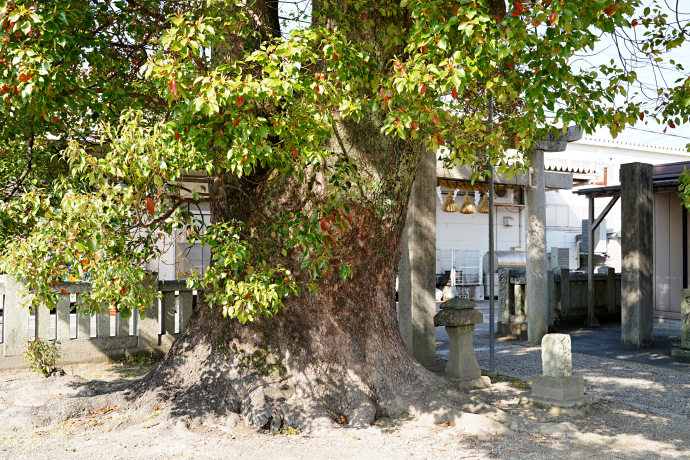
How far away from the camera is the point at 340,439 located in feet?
17.8

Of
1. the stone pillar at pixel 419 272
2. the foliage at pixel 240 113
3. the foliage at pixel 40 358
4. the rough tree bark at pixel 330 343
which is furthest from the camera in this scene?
the stone pillar at pixel 419 272

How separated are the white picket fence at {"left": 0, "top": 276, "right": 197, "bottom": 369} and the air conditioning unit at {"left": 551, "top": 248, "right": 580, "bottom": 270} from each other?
16157 millimetres

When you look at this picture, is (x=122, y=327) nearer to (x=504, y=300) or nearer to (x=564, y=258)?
(x=504, y=300)

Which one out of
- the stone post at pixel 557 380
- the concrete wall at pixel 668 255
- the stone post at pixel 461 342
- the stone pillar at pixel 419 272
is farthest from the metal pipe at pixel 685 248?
the stone post at pixel 557 380

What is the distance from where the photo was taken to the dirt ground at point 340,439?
5.11 meters

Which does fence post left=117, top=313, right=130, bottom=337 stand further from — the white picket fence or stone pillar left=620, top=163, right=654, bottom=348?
stone pillar left=620, top=163, right=654, bottom=348

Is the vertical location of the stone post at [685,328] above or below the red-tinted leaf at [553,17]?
below

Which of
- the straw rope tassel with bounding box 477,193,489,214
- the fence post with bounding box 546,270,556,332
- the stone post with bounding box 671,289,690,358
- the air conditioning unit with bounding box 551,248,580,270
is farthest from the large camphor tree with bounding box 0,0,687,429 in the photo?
the air conditioning unit with bounding box 551,248,580,270

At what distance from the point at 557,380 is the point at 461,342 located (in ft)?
5.00

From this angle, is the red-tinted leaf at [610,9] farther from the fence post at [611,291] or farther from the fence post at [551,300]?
the fence post at [611,291]

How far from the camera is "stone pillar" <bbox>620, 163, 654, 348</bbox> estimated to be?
1083cm

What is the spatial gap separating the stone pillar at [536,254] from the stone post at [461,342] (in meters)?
3.81

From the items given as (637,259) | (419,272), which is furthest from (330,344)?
(637,259)

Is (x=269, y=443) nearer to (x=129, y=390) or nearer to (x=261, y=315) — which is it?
(x=261, y=315)
